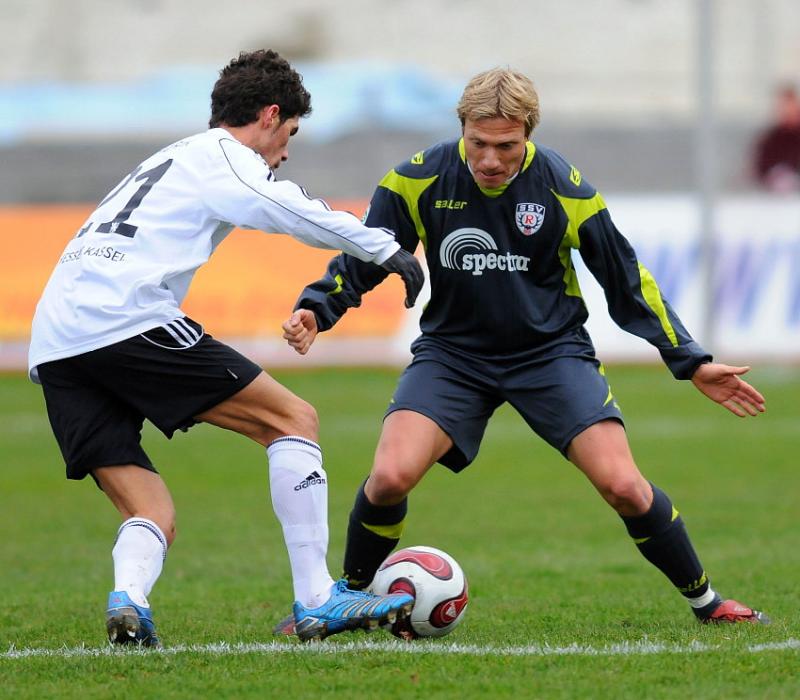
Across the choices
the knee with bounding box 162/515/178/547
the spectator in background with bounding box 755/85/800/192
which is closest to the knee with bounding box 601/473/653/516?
the knee with bounding box 162/515/178/547

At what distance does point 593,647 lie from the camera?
5102 mm

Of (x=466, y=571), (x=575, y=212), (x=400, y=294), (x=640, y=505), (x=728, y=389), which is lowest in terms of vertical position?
(x=400, y=294)

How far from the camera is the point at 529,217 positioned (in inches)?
220

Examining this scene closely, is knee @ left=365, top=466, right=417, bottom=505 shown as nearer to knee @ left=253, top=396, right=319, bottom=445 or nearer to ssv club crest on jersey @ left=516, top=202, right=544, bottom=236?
knee @ left=253, top=396, right=319, bottom=445

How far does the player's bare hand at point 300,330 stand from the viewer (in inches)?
211

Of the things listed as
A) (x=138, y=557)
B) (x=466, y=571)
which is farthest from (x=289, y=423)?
(x=466, y=571)

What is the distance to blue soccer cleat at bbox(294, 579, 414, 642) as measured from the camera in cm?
512

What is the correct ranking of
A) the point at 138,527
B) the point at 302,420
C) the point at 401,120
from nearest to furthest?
the point at 138,527, the point at 302,420, the point at 401,120

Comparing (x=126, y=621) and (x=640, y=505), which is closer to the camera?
(x=126, y=621)

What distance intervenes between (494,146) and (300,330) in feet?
3.11

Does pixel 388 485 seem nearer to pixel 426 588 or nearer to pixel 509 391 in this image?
pixel 426 588

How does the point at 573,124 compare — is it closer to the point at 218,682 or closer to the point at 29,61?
the point at 29,61

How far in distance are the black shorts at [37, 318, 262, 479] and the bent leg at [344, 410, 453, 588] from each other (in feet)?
2.01

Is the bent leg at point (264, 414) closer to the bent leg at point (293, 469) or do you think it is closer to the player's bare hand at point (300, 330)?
the bent leg at point (293, 469)
